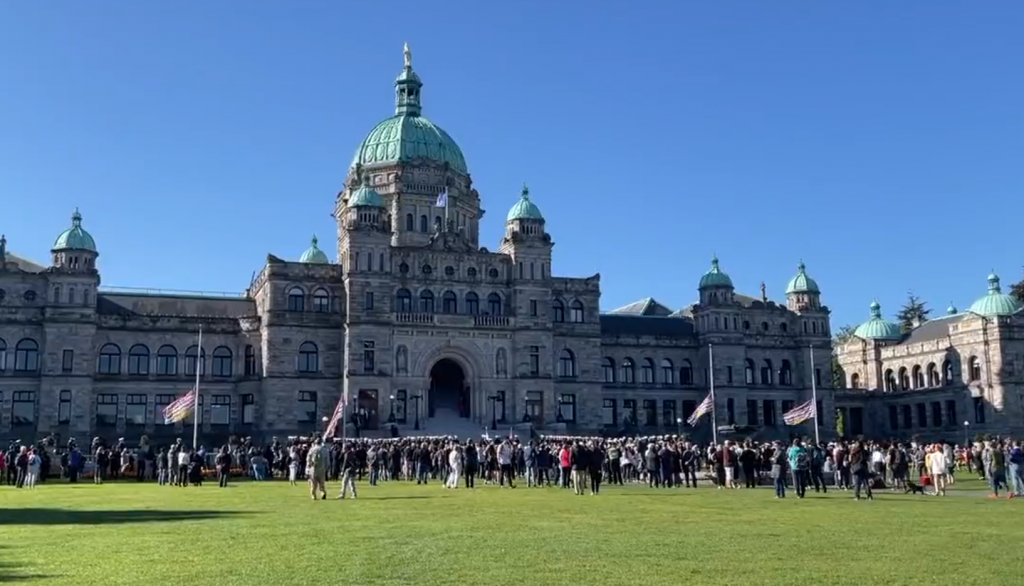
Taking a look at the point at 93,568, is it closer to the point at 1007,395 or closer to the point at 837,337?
the point at 1007,395

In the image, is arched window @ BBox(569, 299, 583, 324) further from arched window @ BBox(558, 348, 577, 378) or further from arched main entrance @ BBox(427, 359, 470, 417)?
arched main entrance @ BBox(427, 359, 470, 417)

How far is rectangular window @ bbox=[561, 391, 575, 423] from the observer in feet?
268

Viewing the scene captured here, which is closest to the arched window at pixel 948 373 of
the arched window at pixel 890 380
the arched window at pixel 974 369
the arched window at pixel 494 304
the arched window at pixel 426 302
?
the arched window at pixel 974 369

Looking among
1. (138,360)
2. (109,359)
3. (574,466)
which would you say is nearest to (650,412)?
(138,360)

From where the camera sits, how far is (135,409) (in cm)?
7600

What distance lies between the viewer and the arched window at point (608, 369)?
8775 cm

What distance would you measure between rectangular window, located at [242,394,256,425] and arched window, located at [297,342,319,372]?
4456mm

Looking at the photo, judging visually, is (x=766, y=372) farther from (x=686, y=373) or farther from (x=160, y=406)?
(x=160, y=406)

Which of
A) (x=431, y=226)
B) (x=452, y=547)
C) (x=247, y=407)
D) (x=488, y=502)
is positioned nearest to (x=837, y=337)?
(x=431, y=226)

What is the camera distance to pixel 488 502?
30594 millimetres

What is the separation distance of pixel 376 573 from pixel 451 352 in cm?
6271

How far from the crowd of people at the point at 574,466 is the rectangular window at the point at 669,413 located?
100 ft

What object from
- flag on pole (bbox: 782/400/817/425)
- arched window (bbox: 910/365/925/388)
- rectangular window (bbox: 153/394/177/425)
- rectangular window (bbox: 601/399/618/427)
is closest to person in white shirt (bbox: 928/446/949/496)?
flag on pole (bbox: 782/400/817/425)

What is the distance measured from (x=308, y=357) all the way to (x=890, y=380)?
55224 millimetres
